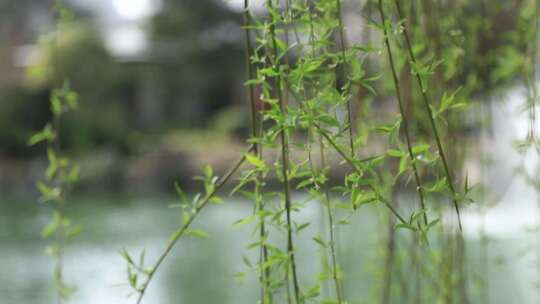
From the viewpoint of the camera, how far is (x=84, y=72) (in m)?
12.9

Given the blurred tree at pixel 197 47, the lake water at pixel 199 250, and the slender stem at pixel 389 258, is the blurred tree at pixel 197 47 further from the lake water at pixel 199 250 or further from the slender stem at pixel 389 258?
the slender stem at pixel 389 258

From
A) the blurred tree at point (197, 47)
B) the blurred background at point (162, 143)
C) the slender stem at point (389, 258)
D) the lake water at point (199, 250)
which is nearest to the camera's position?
the slender stem at point (389, 258)

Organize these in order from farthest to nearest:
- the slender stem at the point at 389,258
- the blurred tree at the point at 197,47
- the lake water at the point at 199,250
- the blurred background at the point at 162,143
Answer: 1. the blurred tree at the point at 197,47
2. the lake water at the point at 199,250
3. the blurred background at the point at 162,143
4. the slender stem at the point at 389,258

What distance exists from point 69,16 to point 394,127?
2.40ft

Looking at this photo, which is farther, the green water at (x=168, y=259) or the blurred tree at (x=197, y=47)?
the blurred tree at (x=197, y=47)

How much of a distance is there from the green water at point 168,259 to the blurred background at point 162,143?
0.6 inches

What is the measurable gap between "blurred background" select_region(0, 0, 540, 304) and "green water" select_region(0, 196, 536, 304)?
16 mm

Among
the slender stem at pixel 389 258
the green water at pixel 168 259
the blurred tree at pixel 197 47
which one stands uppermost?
the blurred tree at pixel 197 47

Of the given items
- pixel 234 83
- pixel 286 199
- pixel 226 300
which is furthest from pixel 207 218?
pixel 234 83

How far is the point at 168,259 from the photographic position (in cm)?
565

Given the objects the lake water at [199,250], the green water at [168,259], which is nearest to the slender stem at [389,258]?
the lake water at [199,250]

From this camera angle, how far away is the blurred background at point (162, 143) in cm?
200

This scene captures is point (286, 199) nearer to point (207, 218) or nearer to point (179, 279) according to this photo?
point (179, 279)

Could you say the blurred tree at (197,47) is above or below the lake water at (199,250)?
above
